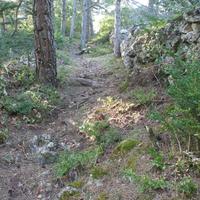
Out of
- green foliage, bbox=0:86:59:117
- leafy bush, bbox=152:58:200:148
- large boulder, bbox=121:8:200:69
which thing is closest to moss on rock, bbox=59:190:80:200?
leafy bush, bbox=152:58:200:148

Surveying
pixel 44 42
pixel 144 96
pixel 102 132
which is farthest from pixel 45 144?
pixel 44 42

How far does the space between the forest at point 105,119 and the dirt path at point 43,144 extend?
0.06 ft

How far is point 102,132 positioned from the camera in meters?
6.64

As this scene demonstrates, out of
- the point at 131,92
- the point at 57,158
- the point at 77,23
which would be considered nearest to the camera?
the point at 57,158

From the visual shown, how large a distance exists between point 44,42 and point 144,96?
3.65 m

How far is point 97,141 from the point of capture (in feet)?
21.0

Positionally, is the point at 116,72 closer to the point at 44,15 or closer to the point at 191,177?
the point at 44,15

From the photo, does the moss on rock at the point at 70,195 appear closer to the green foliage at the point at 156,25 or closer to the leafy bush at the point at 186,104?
the leafy bush at the point at 186,104

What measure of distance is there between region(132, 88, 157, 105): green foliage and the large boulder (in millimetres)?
739

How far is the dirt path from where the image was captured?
5.61m

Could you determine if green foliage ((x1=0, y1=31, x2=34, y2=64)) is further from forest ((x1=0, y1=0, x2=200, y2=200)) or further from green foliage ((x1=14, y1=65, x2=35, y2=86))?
green foliage ((x1=14, y1=65, x2=35, y2=86))

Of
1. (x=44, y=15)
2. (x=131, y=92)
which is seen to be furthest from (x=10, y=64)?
(x=131, y=92)

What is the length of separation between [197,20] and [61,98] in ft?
12.2

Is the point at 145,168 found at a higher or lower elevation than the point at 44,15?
lower
